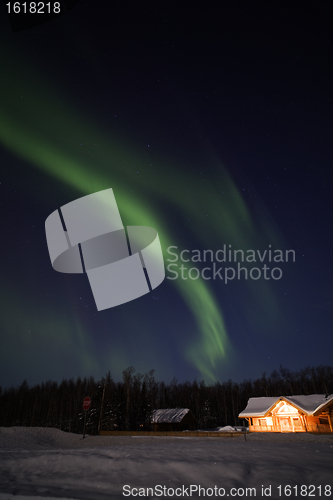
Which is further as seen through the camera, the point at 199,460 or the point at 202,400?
the point at 202,400

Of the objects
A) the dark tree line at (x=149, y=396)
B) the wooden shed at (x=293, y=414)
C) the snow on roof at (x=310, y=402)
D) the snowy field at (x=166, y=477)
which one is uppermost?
the snowy field at (x=166, y=477)

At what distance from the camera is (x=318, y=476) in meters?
5.31

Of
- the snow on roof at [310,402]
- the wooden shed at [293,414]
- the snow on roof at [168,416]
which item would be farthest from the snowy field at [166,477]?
the snow on roof at [168,416]

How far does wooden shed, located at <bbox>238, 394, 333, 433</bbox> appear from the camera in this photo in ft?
92.4

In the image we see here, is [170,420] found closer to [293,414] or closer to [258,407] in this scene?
[258,407]

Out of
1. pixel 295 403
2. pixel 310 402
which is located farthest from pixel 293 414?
pixel 310 402

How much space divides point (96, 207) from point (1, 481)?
55.5ft

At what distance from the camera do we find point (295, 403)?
29875 millimetres

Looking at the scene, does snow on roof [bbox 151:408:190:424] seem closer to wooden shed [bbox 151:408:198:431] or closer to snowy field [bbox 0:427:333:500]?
wooden shed [bbox 151:408:198:431]

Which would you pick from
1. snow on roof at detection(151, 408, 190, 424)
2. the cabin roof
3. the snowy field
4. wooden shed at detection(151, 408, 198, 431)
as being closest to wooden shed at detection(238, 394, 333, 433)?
the cabin roof

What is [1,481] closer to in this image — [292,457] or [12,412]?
[292,457]

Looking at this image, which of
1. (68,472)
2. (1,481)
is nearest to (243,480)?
(68,472)

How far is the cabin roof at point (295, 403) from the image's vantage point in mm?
28503

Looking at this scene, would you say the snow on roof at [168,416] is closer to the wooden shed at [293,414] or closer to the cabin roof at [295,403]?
the cabin roof at [295,403]
